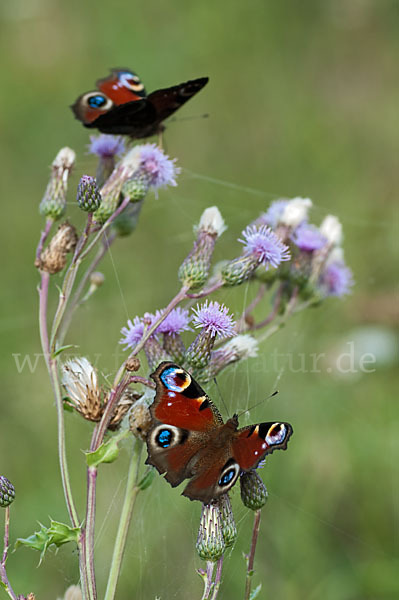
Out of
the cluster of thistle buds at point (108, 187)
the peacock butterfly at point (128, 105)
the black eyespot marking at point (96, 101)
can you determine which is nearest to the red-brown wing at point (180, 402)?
the cluster of thistle buds at point (108, 187)

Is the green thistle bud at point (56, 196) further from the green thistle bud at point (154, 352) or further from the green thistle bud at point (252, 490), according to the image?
the green thistle bud at point (252, 490)

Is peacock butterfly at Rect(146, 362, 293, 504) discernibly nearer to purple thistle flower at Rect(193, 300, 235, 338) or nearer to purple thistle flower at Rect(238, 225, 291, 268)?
purple thistle flower at Rect(193, 300, 235, 338)

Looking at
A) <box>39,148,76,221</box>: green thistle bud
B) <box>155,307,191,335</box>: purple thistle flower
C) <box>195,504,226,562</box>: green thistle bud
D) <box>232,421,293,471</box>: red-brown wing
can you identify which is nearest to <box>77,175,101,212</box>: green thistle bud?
<box>39,148,76,221</box>: green thistle bud

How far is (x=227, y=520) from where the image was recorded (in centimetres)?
175

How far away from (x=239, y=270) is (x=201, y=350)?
0.40m

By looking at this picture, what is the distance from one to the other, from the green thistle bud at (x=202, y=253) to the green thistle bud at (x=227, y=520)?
67 centimetres

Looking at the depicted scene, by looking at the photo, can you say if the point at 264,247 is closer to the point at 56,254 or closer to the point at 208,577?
the point at 56,254

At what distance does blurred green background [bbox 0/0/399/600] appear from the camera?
259 centimetres

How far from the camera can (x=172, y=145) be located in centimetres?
551

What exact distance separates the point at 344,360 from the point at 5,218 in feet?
9.29

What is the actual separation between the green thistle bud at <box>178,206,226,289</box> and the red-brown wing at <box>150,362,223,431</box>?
46 centimetres

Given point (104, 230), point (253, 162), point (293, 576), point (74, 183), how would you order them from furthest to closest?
point (253, 162) < point (293, 576) < point (74, 183) < point (104, 230)

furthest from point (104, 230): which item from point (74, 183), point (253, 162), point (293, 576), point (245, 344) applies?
point (253, 162)

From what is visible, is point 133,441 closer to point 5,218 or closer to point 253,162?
point 5,218
